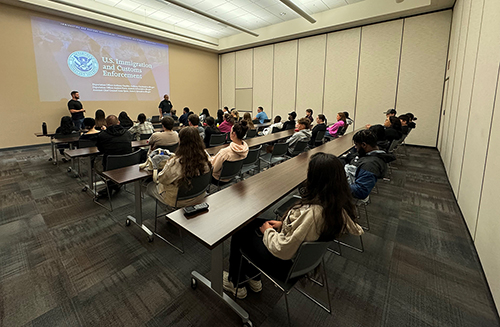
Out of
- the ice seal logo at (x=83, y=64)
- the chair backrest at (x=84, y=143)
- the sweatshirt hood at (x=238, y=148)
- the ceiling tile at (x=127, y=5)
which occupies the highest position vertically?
the ceiling tile at (x=127, y=5)

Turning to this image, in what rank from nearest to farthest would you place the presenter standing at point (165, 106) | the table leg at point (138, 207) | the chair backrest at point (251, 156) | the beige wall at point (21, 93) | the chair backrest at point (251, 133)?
the table leg at point (138, 207), the chair backrest at point (251, 156), the chair backrest at point (251, 133), the beige wall at point (21, 93), the presenter standing at point (165, 106)

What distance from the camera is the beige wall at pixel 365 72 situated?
260 inches

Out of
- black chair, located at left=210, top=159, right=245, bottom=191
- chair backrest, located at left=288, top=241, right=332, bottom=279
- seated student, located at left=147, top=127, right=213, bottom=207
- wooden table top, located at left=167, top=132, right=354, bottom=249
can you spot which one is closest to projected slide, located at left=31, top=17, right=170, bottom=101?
black chair, located at left=210, top=159, right=245, bottom=191

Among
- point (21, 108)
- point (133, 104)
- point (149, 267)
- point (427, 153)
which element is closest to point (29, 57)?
point (21, 108)

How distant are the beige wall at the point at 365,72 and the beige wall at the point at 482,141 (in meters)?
3.49

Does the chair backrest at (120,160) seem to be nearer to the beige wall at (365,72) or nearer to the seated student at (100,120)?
the seated student at (100,120)

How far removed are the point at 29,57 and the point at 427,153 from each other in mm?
10831

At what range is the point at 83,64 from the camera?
7.17 metres

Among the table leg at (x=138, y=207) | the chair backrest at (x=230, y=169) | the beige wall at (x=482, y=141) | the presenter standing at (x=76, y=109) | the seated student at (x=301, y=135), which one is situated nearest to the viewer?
the beige wall at (x=482, y=141)

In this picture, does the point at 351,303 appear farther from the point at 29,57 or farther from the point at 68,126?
the point at 29,57

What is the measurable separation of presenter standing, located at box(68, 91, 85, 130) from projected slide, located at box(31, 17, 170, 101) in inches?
29.0

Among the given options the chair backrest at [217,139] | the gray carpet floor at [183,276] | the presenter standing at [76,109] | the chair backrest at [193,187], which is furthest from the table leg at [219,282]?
the presenter standing at [76,109]

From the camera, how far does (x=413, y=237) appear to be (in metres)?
2.57

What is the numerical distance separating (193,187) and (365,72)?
7417 mm
